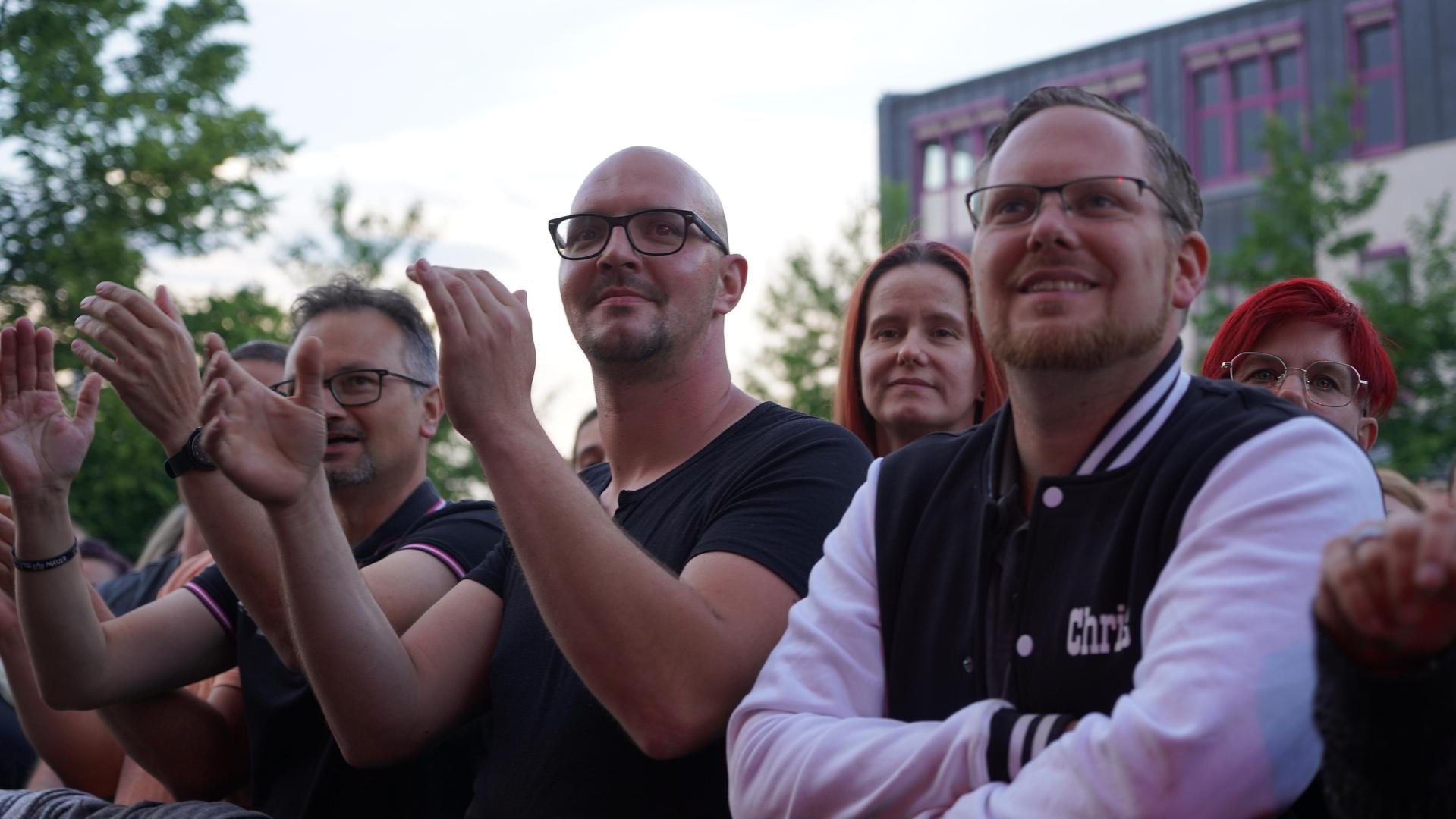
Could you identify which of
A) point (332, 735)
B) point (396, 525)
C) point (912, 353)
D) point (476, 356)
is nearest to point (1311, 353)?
point (912, 353)

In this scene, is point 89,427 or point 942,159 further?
point 942,159

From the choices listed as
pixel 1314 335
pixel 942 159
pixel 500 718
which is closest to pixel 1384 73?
pixel 942 159

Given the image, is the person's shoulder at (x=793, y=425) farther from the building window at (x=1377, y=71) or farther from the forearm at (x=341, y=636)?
the building window at (x=1377, y=71)

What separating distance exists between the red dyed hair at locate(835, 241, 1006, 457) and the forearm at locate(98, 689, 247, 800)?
191 centimetres

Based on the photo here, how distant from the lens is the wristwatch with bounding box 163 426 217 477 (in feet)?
11.4

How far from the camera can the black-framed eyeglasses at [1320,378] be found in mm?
3426

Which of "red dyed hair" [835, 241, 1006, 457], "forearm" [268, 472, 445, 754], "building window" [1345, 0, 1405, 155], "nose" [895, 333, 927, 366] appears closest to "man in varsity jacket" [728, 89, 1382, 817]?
"forearm" [268, 472, 445, 754]

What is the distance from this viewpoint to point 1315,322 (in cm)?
347

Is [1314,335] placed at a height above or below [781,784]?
above

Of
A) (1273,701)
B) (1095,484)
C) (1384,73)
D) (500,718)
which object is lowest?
(500,718)

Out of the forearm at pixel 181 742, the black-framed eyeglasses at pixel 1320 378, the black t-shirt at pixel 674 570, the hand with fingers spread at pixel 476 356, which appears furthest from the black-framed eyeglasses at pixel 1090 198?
the forearm at pixel 181 742

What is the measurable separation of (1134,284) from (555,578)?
1.05 m

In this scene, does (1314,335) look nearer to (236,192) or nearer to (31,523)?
(31,523)

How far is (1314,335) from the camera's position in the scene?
11.4 ft
